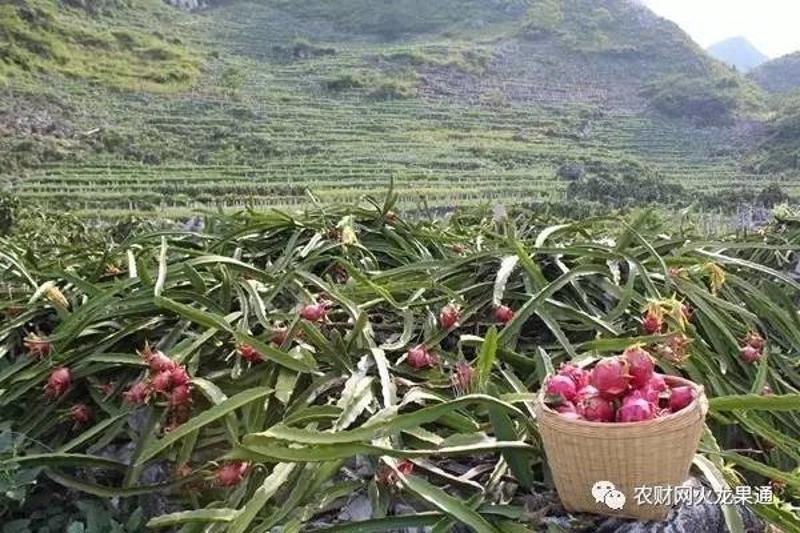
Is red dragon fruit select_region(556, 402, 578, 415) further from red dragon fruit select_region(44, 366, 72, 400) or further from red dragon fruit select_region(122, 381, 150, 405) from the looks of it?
red dragon fruit select_region(44, 366, 72, 400)

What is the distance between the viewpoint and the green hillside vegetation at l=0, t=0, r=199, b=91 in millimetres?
38375

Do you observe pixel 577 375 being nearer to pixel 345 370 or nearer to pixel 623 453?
pixel 623 453

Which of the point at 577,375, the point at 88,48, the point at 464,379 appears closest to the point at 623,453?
the point at 577,375

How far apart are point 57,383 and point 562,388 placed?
1.07 meters

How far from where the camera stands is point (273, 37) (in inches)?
2239

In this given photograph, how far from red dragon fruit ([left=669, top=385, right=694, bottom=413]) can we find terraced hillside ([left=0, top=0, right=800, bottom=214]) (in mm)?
16309

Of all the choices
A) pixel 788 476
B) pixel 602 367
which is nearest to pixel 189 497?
pixel 602 367

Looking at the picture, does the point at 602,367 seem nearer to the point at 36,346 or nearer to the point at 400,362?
the point at 400,362

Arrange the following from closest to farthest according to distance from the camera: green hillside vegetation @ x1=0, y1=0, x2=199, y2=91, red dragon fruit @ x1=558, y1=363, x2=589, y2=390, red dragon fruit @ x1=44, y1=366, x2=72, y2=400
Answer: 1. red dragon fruit @ x1=558, y1=363, x2=589, y2=390
2. red dragon fruit @ x1=44, y1=366, x2=72, y2=400
3. green hillside vegetation @ x1=0, y1=0, x2=199, y2=91

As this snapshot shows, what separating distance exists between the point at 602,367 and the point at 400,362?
23.1 inches

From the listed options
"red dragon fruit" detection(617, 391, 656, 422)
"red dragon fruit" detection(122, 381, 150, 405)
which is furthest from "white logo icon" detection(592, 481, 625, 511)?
"red dragon fruit" detection(122, 381, 150, 405)

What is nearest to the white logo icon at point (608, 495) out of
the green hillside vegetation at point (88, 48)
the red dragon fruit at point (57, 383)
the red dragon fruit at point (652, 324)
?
the red dragon fruit at point (652, 324)

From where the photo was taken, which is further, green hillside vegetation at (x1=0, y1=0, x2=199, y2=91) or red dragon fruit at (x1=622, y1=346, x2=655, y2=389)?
green hillside vegetation at (x1=0, y1=0, x2=199, y2=91)

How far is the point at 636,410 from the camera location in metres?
1.14
